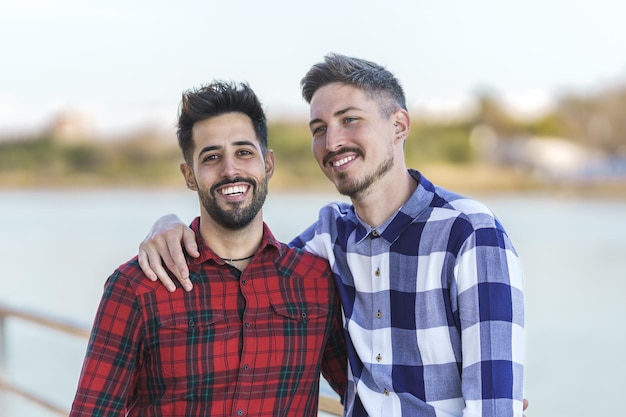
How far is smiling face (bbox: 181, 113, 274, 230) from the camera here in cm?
149

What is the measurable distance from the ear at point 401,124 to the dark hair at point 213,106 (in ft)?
0.97

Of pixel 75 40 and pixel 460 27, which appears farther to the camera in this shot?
pixel 75 40

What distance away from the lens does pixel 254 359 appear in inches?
56.0

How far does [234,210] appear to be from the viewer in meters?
1.49

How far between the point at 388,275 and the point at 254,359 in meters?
0.31

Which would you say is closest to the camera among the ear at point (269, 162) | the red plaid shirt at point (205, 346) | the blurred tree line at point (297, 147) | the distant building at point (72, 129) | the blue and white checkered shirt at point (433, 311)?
the blue and white checkered shirt at point (433, 311)

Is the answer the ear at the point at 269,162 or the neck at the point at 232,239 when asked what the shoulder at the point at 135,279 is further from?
the ear at the point at 269,162

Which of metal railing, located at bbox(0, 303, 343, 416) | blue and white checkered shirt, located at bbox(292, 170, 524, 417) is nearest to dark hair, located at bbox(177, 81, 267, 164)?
blue and white checkered shirt, located at bbox(292, 170, 524, 417)

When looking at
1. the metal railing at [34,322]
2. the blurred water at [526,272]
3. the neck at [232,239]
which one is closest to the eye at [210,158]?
the neck at [232,239]

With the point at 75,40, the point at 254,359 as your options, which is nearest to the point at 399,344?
the point at 254,359

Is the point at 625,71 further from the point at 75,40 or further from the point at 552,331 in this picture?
the point at 75,40

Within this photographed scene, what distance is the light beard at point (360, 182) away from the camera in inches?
57.1

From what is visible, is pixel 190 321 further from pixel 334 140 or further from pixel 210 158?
pixel 334 140

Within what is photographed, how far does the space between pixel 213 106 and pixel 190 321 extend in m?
0.46
